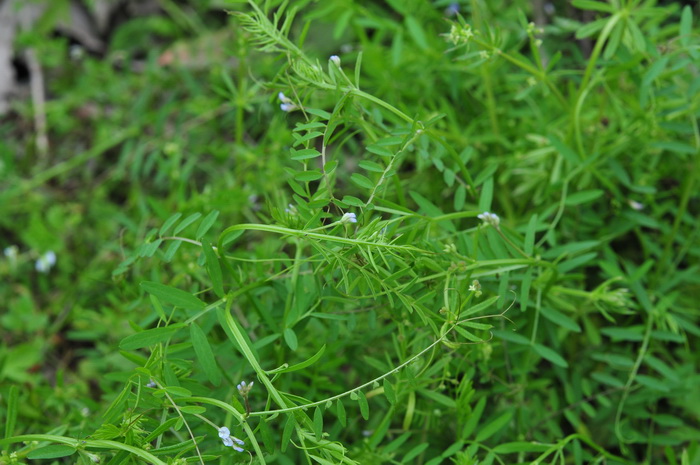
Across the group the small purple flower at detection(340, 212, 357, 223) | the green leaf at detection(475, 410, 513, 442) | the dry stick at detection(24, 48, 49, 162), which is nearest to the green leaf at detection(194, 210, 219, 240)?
the small purple flower at detection(340, 212, 357, 223)

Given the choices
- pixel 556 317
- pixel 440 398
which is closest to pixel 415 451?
pixel 440 398

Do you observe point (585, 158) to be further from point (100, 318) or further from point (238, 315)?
point (100, 318)

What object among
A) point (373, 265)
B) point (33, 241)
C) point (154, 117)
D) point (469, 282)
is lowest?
point (33, 241)

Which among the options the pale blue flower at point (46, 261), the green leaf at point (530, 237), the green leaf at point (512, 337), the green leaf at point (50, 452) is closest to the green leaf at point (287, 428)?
the green leaf at point (50, 452)

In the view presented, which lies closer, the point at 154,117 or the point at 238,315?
the point at 238,315

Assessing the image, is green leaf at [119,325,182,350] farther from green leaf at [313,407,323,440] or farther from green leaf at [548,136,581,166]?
green leaf at [548,136,581,166]

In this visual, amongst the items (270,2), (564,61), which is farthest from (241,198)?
(564,61)

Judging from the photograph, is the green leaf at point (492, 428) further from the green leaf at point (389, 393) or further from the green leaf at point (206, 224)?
the green leaf at point (206, 224)
